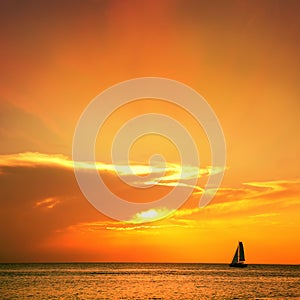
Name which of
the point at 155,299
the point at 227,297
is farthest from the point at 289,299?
the point at 155,299

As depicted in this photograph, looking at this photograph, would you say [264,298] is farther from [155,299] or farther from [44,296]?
[44,296]

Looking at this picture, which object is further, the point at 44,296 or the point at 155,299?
the point at 44,296

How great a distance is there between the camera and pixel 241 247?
197500 mm

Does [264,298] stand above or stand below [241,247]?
below

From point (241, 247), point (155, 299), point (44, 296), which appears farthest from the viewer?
point (241, 247)

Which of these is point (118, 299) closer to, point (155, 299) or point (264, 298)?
point (155, 299)

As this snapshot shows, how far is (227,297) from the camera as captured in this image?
73.8 meters

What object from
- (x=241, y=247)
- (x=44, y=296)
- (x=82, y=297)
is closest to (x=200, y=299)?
(x=82, y=297)

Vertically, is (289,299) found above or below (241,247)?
below

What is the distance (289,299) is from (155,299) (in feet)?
62.9

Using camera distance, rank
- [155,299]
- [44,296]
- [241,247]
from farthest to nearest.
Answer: [241,247] < [44,296] < [155,299]

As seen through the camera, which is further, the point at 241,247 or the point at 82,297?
the point at 241,247

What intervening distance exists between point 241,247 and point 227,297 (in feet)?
418

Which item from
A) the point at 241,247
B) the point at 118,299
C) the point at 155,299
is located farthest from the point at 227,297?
the point at 241,247
